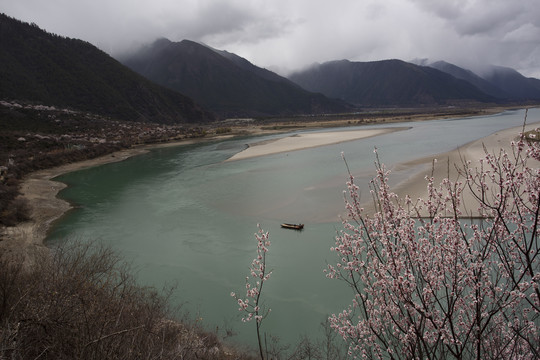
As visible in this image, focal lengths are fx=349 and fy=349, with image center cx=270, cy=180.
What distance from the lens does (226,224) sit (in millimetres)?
15891

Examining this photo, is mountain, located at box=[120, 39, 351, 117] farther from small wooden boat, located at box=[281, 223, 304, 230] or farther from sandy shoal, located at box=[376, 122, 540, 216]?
small wooden boat, located at box=[281, 223, 304, 230]

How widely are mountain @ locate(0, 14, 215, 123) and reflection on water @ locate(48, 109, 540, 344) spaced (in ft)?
160

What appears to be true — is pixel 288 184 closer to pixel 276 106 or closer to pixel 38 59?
pixel 38 59

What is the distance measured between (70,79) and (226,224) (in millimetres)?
79379

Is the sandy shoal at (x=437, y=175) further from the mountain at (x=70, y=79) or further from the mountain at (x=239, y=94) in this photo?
the mountain at (x=239, y=94)

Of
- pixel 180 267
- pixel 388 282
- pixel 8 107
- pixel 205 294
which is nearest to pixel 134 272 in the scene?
pixel 180 267

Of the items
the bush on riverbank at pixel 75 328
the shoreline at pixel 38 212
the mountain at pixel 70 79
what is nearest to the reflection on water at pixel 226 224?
the shoreline at pixel 38 212

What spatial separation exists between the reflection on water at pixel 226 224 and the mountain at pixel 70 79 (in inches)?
1924

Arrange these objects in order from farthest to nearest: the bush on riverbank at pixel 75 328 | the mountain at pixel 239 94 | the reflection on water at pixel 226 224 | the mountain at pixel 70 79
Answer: the mountain at pixel 239 94 < the mountain at pixel 70 79 < the reflection on water at pixel 226 224 < the bush on riverbank at pixel 75 328

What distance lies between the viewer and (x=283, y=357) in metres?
7.36

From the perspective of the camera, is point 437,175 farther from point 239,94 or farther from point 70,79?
point 239,94

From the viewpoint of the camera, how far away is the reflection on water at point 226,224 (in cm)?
956

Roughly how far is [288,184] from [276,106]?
163923 millimetres

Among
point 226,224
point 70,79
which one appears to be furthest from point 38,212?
point 70,79
